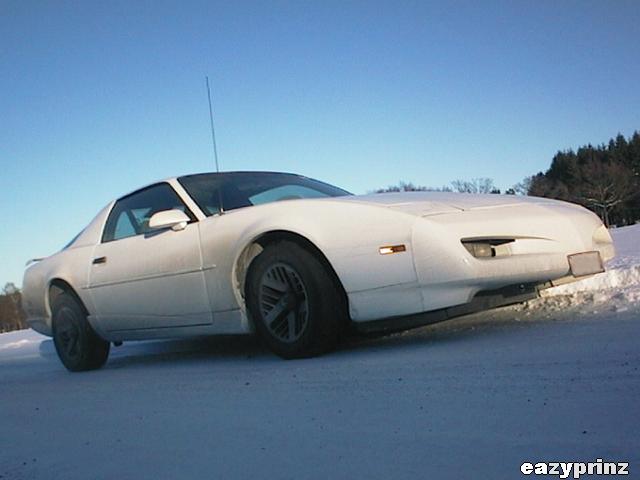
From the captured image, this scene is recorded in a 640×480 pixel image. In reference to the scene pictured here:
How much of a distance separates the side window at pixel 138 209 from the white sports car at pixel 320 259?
2 cm

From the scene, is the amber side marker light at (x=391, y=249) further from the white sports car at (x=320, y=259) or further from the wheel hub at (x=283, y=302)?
the wheel hub at (x=283, y=302)

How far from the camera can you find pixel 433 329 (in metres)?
3.92

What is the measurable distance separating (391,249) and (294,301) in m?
0.63

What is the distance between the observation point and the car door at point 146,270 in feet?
12.6

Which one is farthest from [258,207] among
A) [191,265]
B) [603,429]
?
[603,429]

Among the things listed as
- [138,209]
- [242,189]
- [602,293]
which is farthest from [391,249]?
[138,209]

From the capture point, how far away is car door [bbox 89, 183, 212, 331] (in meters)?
3.84

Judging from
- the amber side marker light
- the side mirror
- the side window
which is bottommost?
the amber side marker light

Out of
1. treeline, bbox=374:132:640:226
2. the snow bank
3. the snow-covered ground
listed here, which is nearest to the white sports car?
the snow-covered ground

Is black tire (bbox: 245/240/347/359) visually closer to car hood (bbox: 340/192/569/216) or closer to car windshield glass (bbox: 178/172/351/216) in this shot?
car hood (bbox: 340/192/569/216)

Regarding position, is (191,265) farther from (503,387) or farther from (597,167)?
(597,167)

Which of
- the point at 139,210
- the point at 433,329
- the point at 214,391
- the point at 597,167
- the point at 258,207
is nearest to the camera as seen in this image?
the point at 214,391

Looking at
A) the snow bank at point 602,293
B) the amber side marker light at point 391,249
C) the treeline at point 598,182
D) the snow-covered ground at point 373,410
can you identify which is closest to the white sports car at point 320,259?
the amber side marker light at point 391,249

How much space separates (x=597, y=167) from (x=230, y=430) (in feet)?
155
